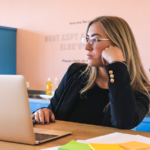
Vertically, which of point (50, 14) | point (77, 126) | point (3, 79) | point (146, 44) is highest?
point (50, 14)

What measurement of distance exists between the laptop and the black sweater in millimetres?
504

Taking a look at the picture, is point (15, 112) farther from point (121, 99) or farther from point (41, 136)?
point (121, 99)

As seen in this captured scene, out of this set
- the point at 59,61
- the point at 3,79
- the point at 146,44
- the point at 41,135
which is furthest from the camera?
the point at 59,61

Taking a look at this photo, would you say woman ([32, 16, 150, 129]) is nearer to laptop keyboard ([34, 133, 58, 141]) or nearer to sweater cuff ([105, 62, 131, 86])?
sweater cuff ([105, 62, 131, 86])

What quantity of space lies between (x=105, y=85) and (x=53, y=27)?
2.22 meters

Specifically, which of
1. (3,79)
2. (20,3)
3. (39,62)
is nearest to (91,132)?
(3,79)

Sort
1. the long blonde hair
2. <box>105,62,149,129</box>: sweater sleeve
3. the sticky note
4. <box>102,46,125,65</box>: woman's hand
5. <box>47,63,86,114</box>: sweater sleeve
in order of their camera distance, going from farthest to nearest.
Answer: <box>47,63,86,114</box>: sweater sleeve, the long blonde hair, <box>102,46,125,65</box>: woman's hand, <box>105,62,149,129</box>: sweater sleeve, the sticky note

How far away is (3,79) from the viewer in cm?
85

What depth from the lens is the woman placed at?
1.25m

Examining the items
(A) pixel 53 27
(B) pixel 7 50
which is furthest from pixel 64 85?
(B) pixel 7 50

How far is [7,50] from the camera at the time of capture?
3832 mm

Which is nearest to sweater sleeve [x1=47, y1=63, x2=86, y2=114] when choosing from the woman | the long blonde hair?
the woman

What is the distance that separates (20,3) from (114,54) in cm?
294

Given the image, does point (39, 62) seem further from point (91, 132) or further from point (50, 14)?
point (91, 132)
